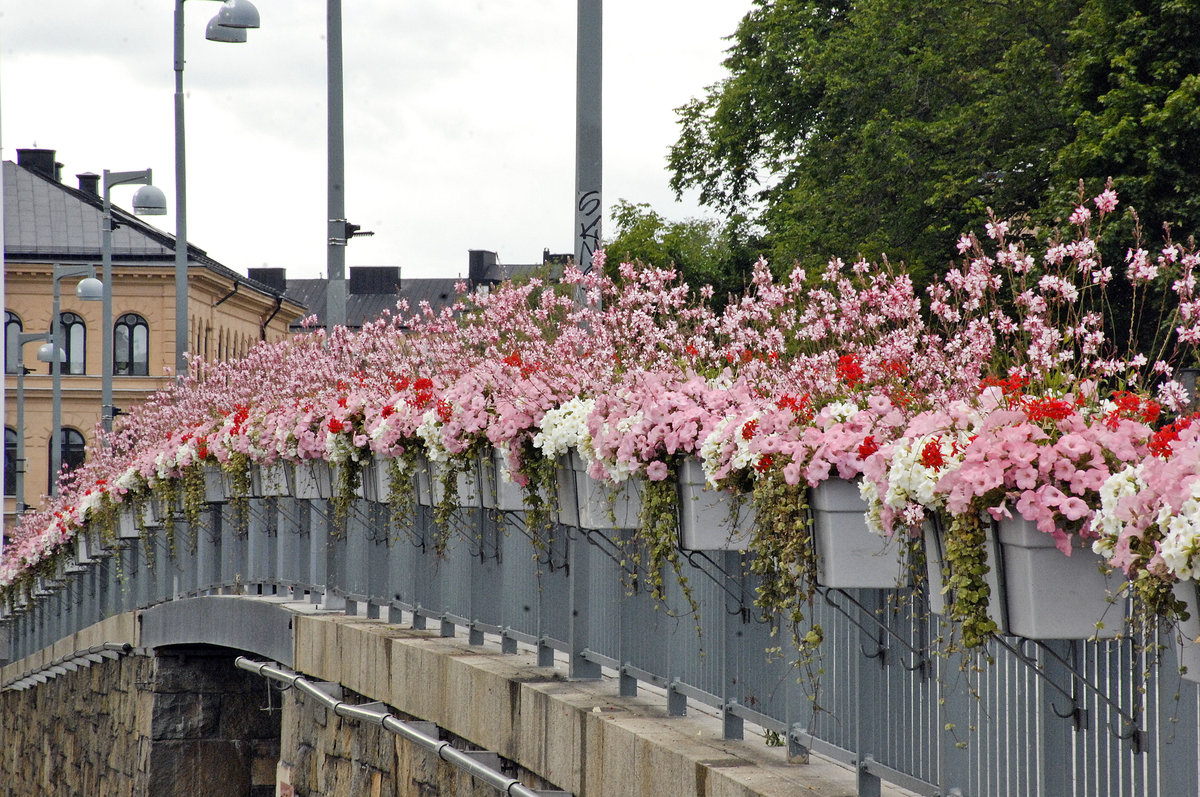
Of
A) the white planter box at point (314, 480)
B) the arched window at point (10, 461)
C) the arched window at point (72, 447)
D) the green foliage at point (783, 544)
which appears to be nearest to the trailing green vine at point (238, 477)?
the white planter box at point (314, 480)

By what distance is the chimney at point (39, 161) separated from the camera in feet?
221

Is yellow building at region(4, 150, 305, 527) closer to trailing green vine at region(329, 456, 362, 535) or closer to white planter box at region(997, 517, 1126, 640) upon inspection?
trailing green vine at region(329, 456, 362, 535)

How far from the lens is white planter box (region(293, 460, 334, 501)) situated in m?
11.4

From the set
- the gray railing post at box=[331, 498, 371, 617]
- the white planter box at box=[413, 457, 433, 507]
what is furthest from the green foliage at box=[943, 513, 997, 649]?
the gray railing post at box=[331, 498, 371, 617]

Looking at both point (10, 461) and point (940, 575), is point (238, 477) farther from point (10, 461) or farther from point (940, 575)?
point (10, 461)

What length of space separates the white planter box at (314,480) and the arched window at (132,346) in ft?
172

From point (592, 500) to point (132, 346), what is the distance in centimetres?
5808

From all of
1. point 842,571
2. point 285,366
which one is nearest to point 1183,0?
point 285,366

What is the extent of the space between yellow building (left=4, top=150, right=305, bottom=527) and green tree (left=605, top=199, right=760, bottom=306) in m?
19.0

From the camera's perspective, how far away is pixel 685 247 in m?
47.3

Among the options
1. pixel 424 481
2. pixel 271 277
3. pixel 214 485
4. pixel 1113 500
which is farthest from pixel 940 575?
pixel 271 277

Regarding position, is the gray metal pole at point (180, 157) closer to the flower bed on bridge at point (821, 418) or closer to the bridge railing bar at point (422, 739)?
the flower bed on bridge at point (821, 418)

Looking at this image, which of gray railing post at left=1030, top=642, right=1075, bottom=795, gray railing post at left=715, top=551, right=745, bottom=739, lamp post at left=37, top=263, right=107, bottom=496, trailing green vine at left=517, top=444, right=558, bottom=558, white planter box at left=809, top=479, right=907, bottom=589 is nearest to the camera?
gray railing post at left=1030, top=642, right=1075, bottom=795

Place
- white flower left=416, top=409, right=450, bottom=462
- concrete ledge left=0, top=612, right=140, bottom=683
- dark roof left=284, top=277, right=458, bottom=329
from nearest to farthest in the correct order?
white flower left=416, top=409, right=450, bottom=462 < concrete ledge left=0, top=612, right=140, bottom=683 < dark roof left=284, top=277, right=458, bottom=329
